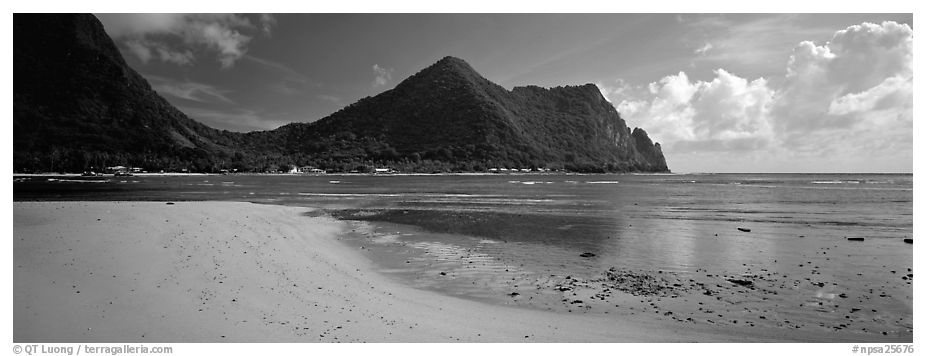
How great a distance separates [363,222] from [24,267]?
1416 centimetres

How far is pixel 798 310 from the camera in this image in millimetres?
8391

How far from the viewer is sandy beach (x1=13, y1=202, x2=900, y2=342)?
6441mm

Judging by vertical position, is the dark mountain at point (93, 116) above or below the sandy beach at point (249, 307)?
above

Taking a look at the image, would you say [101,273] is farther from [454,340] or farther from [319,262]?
[454,340]

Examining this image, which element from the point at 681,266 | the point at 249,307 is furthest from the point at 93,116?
the point at 681,266

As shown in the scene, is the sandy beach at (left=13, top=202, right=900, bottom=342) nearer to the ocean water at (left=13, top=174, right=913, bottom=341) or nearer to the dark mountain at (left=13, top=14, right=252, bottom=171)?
the ocean water at (left=13, top=174, right=913, bottom=341)

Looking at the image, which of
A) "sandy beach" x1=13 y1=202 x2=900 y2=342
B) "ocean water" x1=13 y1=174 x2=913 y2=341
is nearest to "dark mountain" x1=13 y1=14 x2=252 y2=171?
"sandy beach" x1=13 y1=202 x2=900 y2=342

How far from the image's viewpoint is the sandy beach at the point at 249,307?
21.1 feet

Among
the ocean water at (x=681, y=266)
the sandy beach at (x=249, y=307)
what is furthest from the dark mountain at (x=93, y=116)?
the ocean water at (x=681, y=266)

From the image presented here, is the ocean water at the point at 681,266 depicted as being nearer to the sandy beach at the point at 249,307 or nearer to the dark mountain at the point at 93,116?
the sandy beach at the point at 249,307

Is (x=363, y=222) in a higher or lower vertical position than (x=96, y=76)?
lower

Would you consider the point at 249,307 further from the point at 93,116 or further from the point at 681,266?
the point at 93,116

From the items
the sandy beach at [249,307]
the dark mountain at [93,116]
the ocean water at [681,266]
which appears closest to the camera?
the sandy beach at [249,307]

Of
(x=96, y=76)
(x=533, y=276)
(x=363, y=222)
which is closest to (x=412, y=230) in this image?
(x=363, y=222)
